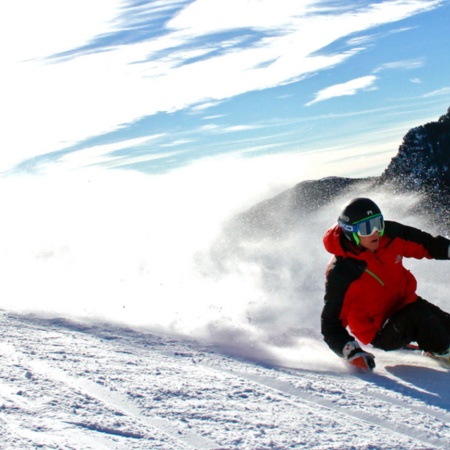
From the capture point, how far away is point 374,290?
169 inches

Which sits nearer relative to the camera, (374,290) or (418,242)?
(374,290)

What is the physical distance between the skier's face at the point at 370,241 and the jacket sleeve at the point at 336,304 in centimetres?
23

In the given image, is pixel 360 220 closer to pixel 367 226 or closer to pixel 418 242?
pixel 367 226

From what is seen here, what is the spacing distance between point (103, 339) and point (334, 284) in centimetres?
200

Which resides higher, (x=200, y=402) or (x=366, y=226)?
(x=366, y=226)

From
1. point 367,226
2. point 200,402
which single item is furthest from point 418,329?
point 200,402

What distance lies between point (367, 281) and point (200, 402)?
1.84 m

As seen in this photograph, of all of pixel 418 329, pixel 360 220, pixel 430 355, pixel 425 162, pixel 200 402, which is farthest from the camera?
pixel 425 162

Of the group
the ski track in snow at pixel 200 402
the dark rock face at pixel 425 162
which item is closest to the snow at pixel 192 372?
the ski track in snow at pixel 200 402

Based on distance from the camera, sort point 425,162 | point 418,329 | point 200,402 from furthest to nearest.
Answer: point 425,162, point 418,329, point 200,402

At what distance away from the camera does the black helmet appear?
4.09 m

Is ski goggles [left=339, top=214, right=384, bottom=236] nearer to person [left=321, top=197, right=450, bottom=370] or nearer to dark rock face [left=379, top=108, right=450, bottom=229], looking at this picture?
person [left=321, top=197, right=450, bottom=370]

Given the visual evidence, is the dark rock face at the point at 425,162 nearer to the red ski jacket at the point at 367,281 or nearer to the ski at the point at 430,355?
the ski at the point at 430,355

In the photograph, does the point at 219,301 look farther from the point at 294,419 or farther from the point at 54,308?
the point at 294,419
